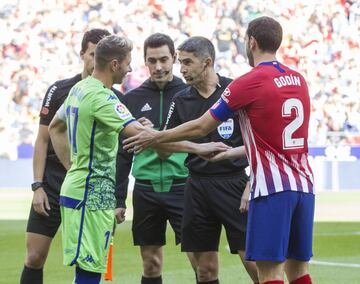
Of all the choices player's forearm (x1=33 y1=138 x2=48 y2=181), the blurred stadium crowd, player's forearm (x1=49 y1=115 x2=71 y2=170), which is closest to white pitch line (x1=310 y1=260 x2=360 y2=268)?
player's forearm (x1=33 y1=138 x2=48 y2=181)

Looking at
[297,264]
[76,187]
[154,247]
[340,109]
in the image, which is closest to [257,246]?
[297,264]

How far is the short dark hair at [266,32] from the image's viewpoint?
18.0 feet

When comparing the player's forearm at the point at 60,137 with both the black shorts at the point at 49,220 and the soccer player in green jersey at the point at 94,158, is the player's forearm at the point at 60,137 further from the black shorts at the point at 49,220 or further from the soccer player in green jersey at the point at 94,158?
the black shorts at the point at 49,220

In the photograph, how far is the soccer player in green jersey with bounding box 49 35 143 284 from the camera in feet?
17.9

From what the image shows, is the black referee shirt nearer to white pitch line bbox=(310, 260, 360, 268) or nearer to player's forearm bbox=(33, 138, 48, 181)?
player's forearm bbox=(33, 138, 48, 181)

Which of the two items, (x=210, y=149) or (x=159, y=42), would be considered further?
(x=159, y=42)

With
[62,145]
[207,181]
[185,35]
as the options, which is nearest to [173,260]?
[207,181]

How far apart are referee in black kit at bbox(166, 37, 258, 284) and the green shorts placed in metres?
1.35

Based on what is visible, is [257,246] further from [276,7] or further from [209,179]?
[276,7]

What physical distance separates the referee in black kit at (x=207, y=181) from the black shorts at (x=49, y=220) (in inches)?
38.1

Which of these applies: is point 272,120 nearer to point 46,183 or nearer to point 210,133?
point 210,133

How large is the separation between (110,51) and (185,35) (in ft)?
57.8

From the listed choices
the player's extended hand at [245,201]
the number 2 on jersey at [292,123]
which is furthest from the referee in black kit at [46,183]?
the number 2 on jersey at [292,123]

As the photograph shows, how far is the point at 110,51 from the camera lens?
5.58 m
